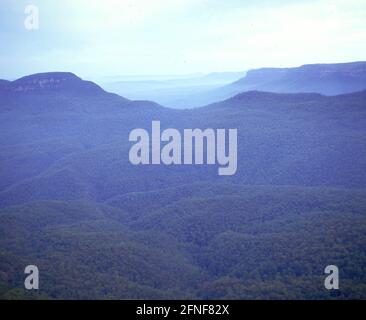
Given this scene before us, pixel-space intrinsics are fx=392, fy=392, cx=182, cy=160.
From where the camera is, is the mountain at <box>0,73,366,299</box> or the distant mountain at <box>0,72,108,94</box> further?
the distant mountain at <box>0,72,108,94</box>

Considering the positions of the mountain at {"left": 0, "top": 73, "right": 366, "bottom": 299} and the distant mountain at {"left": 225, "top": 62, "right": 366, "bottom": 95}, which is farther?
the distant mountain at {"left": 225, "top": 62, "right": 366, "bottom": 95}

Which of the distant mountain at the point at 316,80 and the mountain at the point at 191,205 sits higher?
the distant mountain at the point at 316,80

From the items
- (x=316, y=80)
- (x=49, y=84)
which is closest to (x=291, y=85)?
(x=316, y=80)

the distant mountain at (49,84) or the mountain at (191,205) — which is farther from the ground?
the distant mountain at (49,84)

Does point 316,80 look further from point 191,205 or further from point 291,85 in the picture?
point 191,205

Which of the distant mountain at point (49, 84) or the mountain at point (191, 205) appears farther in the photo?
the distant mountain at point (49, 84)

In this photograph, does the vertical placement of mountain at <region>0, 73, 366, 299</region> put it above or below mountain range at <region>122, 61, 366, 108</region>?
below

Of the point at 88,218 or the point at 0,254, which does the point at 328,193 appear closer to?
the point at 88,218
